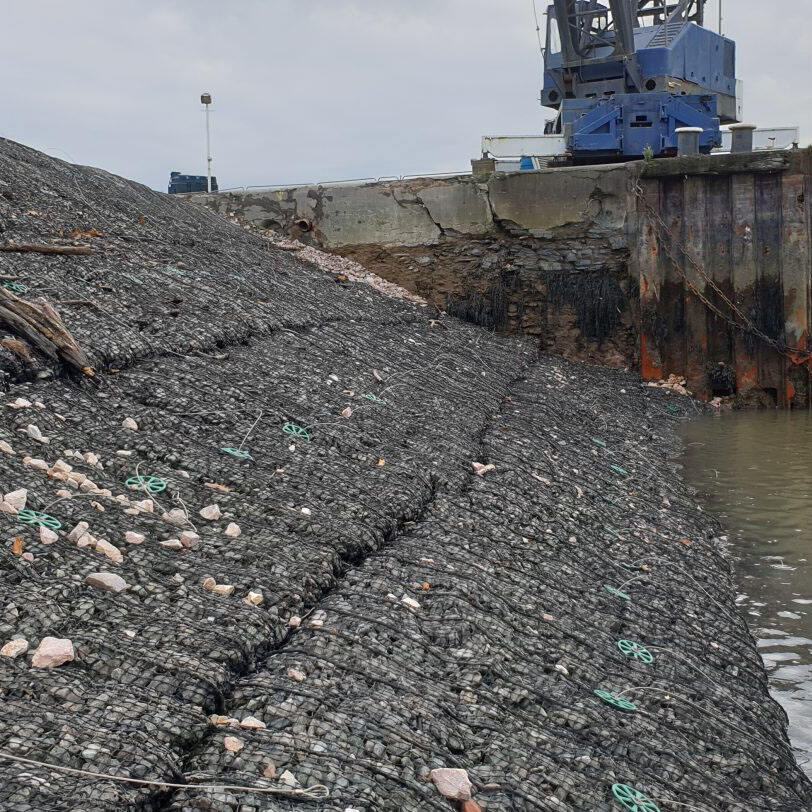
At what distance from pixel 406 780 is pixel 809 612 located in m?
3.43

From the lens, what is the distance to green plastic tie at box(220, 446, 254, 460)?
4605 mm

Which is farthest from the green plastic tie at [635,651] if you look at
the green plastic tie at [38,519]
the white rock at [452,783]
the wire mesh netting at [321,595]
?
the green plastic tie at [38,519]

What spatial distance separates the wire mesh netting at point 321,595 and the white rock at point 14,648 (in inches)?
1.4

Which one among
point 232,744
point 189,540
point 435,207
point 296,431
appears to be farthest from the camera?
point 435,207

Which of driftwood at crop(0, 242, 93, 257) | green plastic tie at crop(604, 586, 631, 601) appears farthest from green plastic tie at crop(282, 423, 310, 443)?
driftwood at crop(0, 242, 93, 257)

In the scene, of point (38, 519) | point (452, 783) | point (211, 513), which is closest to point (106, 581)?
point (38, 519)

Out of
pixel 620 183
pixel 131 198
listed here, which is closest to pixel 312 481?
pixel 131 198

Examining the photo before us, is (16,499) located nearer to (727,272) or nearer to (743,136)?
(727,272)

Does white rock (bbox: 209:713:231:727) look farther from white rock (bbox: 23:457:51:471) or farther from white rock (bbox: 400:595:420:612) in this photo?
white rock (bbox: 23:457:51:471)

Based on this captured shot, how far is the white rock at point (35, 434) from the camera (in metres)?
4.05

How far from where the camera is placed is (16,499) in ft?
11.1

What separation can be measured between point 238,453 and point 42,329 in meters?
1.29

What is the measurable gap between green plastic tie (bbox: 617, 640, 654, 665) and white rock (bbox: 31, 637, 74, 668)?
2416mm

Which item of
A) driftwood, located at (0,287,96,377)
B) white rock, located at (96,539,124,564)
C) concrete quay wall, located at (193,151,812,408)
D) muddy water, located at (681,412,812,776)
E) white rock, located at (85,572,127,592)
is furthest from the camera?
concrete quay wall, located at (193,151,812,408)
